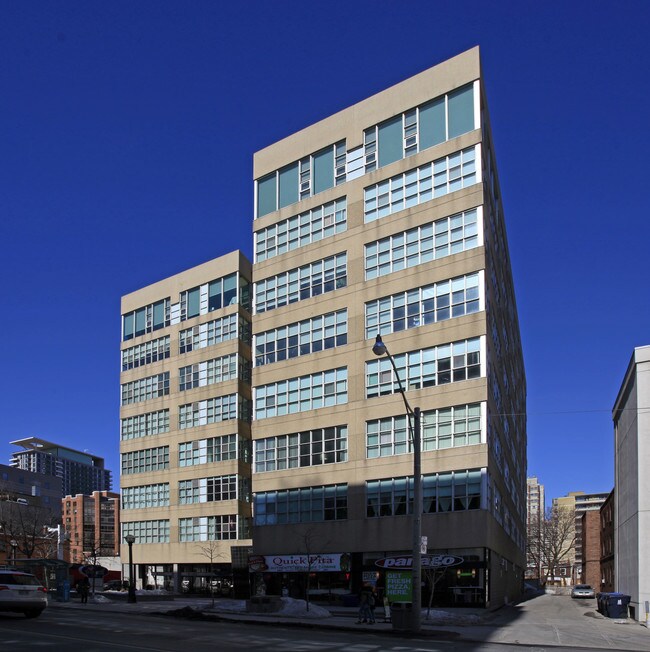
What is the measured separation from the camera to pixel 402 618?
2659cm

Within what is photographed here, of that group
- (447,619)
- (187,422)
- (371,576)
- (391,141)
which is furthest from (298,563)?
(391,141)

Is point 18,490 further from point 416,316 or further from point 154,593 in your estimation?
point 416,316

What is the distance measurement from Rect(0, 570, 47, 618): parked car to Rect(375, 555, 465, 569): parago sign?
76.9ft

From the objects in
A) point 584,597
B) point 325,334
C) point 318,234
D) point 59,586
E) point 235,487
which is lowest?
point 584,597

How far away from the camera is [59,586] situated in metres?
50.0

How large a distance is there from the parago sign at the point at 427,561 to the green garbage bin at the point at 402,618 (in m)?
16.7

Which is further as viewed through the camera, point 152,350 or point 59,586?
point 152,350

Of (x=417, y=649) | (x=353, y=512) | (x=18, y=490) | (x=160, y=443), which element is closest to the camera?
(x=417, y=649)

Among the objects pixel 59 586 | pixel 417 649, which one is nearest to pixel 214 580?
pixel 59 586

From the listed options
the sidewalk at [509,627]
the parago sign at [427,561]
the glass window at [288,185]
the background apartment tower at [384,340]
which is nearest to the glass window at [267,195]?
the background apartment tower at [384,340]

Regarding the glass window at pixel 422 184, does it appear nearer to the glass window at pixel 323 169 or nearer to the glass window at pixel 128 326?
the glass window at pixel 323 169

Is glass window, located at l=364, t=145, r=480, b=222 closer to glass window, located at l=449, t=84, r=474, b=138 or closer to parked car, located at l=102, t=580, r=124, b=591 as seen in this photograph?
glass window, located at l=449, t=84, r=474, b=138

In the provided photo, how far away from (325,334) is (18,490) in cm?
10272

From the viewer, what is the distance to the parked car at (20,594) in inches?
967
